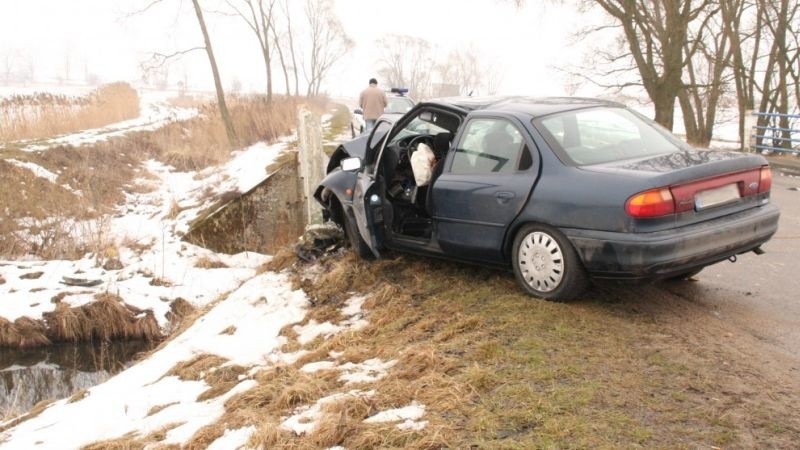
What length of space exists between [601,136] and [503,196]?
0.90 m

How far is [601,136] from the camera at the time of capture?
5.28 m

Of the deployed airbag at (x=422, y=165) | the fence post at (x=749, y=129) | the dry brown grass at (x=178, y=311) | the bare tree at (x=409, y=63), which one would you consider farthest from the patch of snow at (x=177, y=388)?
the bare tree at (x=409, y=63)

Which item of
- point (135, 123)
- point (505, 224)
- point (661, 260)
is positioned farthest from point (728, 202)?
point (135, 123)

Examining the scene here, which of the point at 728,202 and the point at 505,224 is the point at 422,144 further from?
the point at 728,202

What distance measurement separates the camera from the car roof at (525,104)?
18.0 feet

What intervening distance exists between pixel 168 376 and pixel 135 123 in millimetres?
22785

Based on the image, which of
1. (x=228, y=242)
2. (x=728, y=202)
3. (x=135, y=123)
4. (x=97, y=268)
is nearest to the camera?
(x=728, y=202)

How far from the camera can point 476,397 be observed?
147 inches

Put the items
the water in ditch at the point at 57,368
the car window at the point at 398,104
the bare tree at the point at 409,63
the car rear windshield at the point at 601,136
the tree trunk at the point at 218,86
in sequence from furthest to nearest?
the bare tree at the point at 409,63, the tree trunk at the point at 218,86, the car window at the point at 398,104, the water in ditch at the point at 57,368, the car rear windshield at the point at 601,136

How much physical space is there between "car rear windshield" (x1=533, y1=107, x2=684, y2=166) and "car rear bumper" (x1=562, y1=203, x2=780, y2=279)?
677 millimetres

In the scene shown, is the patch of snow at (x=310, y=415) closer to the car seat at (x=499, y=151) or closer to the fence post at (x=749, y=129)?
the car seat at (x=499, y=151)

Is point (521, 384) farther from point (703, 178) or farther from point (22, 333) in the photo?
point (22, 333)

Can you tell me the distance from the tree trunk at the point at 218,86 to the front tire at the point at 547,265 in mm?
16432

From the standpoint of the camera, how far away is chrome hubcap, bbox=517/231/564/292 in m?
4.94
